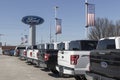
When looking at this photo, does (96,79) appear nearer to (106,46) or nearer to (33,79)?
(106,46)

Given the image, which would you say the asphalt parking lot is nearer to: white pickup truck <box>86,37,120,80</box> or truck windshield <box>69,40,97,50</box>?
truck windshield <box>69,40,97,50</box>

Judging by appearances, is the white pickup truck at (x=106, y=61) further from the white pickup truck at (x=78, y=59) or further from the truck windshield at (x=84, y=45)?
the truck windshield at (x=84, y=45)

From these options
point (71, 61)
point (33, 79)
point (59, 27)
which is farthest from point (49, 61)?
point (59, 27)

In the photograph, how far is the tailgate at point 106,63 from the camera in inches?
360

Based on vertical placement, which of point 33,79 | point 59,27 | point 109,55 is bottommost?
point 33,79

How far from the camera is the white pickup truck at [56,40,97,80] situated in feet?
46.9

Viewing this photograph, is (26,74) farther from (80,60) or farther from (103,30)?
(103,30)

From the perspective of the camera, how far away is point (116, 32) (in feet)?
251

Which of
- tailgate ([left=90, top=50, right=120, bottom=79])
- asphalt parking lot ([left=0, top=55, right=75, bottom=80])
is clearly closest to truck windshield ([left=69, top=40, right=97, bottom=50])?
asphalt parking lot ([left=0, top=55, right=75, bottom=80])

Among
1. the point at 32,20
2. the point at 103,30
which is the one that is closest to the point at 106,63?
the point at 32,20

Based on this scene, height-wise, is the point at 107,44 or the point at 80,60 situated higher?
the point at 107,44

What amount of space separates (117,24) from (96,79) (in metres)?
68.8

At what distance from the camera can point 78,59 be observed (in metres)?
14.3

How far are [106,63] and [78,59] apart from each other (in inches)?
180
